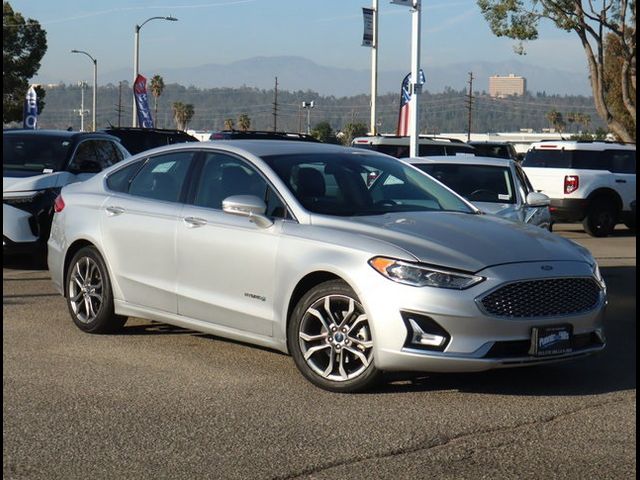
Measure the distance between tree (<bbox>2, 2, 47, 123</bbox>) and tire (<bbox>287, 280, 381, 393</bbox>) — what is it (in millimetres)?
66879

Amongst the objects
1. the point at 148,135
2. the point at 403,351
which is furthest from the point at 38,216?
the point at 148,135

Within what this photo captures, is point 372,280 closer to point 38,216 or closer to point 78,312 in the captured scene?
point 78,312

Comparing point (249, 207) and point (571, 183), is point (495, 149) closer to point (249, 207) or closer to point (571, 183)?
point (571, 183)

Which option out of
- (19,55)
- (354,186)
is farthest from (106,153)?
(19,55)

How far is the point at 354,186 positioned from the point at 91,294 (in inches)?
95.6

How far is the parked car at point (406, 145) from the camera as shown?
25.7m

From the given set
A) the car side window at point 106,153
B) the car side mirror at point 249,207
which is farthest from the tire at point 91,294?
the car side window at point 106,153

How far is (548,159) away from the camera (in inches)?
879

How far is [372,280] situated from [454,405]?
903mm

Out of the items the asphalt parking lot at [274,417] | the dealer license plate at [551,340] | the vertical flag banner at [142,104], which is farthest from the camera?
the vertical flag banner at [142,104]

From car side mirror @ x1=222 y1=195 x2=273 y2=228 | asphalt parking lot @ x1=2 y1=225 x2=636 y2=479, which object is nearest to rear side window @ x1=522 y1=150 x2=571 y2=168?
asphalt parking lot @ x1=2 y1=225 x2=636 y2=479

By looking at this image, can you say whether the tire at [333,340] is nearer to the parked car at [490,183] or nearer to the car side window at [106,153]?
the parked car at [490,183]

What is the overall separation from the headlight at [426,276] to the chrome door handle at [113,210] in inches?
108

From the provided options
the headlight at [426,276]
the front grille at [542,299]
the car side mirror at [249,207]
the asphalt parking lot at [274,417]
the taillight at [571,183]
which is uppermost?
the car side mirror at [249,207]
